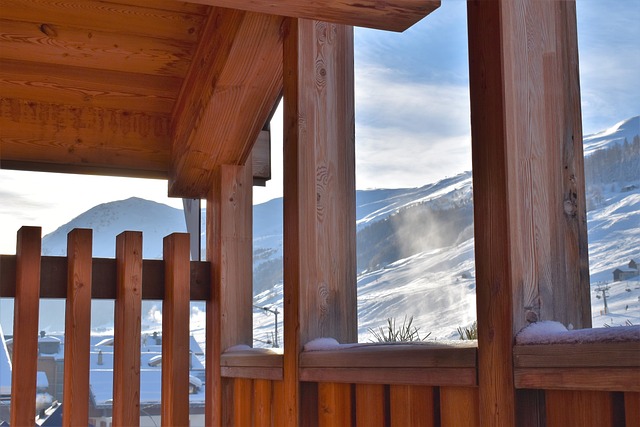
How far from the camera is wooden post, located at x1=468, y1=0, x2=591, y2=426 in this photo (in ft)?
4.18

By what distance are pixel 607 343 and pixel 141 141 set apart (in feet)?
8.99

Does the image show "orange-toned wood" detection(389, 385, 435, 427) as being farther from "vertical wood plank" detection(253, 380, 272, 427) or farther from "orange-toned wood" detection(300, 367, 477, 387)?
"vertical wood plank" detection(253, 380, 272, 427)

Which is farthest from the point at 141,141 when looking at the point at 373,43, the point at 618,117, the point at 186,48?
the point at 618,117

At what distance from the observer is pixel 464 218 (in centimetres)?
205

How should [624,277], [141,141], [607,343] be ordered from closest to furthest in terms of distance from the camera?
[607,343] < [624,277] < [141,141]

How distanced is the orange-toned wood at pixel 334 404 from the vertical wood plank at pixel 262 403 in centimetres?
49

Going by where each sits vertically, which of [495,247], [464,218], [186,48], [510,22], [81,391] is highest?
[186,48]

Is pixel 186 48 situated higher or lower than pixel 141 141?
higher

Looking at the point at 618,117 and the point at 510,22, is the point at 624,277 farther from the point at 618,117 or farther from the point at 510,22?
the point at 510,22

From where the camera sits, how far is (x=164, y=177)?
3.65m

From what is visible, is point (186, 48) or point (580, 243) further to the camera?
point (186, 48)

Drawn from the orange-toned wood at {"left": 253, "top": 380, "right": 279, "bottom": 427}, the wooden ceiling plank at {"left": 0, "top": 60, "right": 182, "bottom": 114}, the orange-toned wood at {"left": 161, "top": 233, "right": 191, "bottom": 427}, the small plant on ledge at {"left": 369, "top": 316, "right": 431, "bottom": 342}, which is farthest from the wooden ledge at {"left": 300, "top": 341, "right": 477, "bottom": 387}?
the wooden ceiling plank at {"left": 0, "top": 60, "right": 182, "bottom": 114}

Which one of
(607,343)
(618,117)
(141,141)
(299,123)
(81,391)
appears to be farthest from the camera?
(141,141)

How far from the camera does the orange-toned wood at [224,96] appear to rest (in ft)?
8.29
